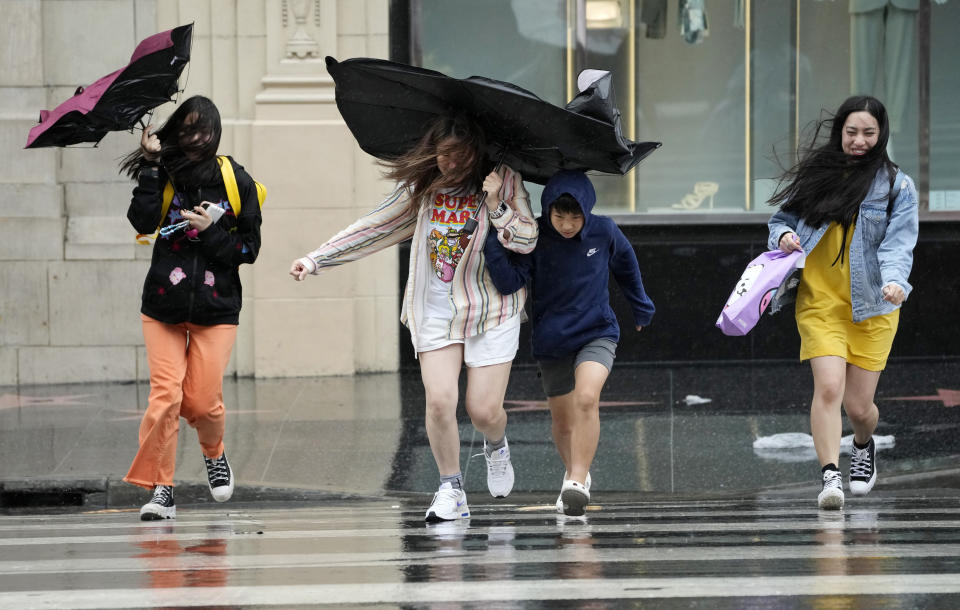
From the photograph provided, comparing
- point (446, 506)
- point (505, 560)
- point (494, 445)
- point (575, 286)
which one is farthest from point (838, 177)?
point (505, 560)

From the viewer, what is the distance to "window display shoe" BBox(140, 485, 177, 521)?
6766 millimetres

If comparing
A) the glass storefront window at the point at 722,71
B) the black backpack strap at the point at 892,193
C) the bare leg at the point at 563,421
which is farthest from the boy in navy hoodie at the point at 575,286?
the glass storefront window at the point at 722,71

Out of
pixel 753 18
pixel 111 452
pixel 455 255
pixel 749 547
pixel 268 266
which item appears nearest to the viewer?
pixel 749 547

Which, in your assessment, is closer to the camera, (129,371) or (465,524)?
(465,524)

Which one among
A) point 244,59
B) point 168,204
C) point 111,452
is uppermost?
point 244,59

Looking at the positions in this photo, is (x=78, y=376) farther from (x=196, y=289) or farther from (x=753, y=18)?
(x=753, y=18)

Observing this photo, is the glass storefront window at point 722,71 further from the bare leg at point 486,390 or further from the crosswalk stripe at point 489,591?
the crosswalk stripe at point 489,591

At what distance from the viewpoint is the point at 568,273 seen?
627 cm

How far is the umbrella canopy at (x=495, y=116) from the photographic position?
602cm

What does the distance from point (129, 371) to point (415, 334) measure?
595 centimetres

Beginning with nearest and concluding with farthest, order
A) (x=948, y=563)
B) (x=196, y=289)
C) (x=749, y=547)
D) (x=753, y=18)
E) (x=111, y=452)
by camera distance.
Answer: (x=948, y=563)
(x=749, y=547)
(x=196, y=289)
(x=111, y=452)
(x=753, y=18)

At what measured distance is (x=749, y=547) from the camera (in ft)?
17.8

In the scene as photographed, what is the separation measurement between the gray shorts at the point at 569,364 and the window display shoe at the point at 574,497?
0.46 meters

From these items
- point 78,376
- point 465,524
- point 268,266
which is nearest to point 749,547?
point 465,524
